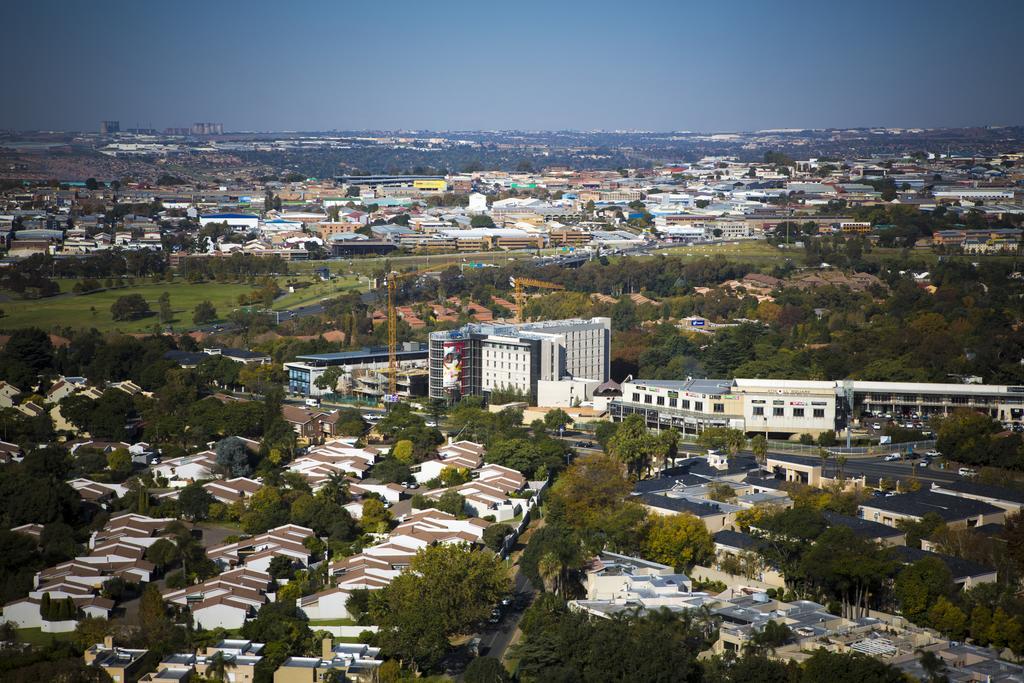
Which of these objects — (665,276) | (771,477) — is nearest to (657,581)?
(771,477)

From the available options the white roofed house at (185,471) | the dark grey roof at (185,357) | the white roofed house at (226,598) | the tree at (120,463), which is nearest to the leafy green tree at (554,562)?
the white roofed house at (226,598)

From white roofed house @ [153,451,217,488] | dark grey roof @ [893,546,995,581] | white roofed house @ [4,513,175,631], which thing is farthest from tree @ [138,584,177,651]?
→ dark grey roof @ [893,546,995,581]

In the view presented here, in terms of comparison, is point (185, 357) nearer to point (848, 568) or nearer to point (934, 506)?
point (934, 506)

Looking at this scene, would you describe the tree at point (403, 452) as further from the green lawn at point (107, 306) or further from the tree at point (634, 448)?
the green lawn at point (107, 306)

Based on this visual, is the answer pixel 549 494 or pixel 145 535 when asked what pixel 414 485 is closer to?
pixel 549 494

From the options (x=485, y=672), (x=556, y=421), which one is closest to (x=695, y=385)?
(x=556, y=421)

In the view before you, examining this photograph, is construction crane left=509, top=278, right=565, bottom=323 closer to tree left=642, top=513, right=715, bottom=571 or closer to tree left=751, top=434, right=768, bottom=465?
tree left=751, top=434, right=768, bottom=465
